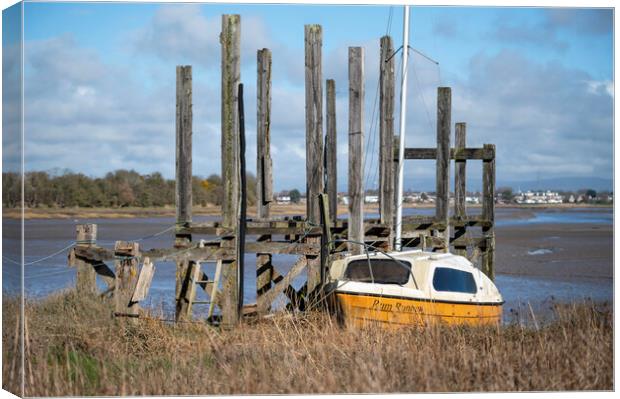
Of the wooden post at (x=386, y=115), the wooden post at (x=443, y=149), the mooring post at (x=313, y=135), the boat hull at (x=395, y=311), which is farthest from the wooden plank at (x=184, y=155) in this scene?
the wooden post at (x=443, y=149)

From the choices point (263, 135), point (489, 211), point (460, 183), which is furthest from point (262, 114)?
point (460, 183)

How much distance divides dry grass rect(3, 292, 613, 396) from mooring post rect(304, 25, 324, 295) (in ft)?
7.70

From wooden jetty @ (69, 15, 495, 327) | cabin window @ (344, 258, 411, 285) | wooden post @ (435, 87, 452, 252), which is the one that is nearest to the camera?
wooden jetty @ (69, 15, 495, 327)

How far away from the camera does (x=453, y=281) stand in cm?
1401

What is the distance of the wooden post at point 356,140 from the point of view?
14430 mm

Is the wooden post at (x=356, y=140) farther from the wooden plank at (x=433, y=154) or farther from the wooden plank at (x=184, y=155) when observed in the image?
the wooden plank at (x=433, y=154)

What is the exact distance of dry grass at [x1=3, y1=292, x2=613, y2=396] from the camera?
378 inches

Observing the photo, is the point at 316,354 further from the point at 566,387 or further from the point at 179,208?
the point at 179,208

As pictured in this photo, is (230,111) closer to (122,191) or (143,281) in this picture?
(143,281)

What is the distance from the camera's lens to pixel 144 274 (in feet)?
43.8

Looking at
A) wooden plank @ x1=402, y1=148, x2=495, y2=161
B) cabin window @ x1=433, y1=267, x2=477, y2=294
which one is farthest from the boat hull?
wooden plank @ x1=402, y1=148, x2=495, y2=161

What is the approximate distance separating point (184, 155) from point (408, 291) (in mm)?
4483

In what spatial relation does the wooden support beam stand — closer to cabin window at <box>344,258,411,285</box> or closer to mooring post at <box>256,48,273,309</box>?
mooring post at <box>256,48,273,309</box>

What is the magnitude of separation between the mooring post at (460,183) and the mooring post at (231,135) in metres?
8.57
